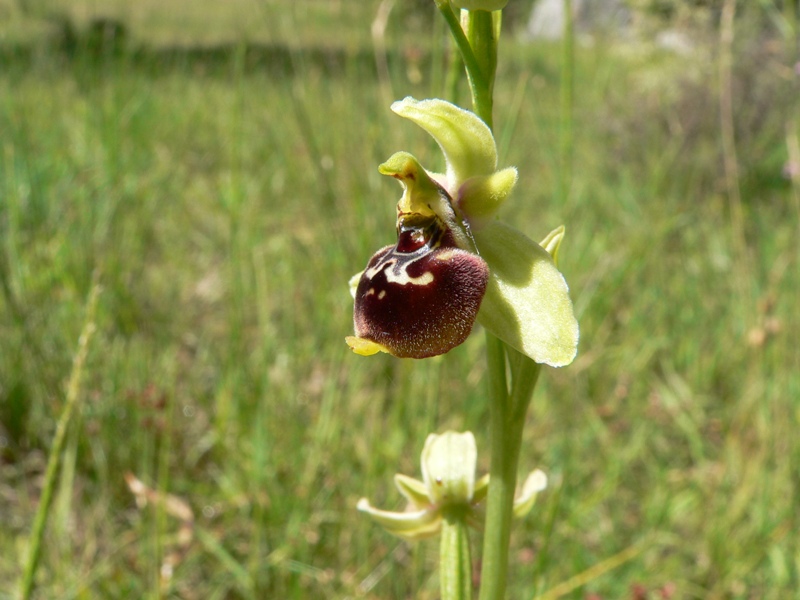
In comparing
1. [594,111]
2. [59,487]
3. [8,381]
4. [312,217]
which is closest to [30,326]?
[8,381]

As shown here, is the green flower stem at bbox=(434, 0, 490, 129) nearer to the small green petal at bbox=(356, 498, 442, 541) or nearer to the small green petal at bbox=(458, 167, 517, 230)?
the small green petal at bbox=(458, 167, 517, 230)

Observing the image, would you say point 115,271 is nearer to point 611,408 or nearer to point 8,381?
point 8,381

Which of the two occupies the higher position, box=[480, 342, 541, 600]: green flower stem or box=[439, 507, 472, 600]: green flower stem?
box=[480, 342, 541, 600]: green flower stem

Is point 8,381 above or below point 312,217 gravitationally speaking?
above

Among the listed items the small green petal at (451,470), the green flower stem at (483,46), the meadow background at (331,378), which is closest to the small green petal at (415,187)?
the green flower stem at (483,46)

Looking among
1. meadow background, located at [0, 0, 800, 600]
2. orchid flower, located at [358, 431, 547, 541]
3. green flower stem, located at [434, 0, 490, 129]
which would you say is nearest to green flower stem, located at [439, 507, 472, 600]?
orchid flower, located at [358, 431, 547, 541]
